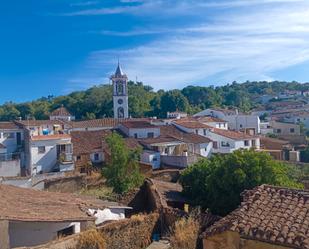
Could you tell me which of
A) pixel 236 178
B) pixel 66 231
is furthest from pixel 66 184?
pixel 66 231

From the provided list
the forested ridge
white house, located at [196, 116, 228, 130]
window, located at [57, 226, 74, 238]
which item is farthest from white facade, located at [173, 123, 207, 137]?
window, located at [57, 226, 74, 238]

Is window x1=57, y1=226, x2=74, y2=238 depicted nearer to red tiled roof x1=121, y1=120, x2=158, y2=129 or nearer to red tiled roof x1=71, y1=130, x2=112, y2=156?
red tiled roof x1=71, y1=130, x2=112, y2=156

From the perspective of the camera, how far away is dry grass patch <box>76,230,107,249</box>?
38.7 ft

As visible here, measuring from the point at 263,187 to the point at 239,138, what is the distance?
107ft

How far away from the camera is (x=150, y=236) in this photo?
16.1 meters

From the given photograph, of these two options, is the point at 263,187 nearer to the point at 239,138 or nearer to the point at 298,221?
the point at 298,221

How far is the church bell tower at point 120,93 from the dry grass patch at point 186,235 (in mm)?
39221

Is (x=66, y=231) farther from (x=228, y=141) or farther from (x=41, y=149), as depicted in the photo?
(x=228, y=141)

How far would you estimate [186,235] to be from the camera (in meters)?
13.3

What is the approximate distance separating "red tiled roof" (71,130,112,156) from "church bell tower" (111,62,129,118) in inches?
547

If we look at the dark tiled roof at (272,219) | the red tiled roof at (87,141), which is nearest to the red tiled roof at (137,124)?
the red tiled roof at (87,141)

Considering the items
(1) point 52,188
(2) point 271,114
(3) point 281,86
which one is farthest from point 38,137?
(3) point 281,86

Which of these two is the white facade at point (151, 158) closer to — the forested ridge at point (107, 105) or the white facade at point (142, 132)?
the white facade at point (142, 132)

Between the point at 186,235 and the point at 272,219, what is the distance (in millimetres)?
5914
